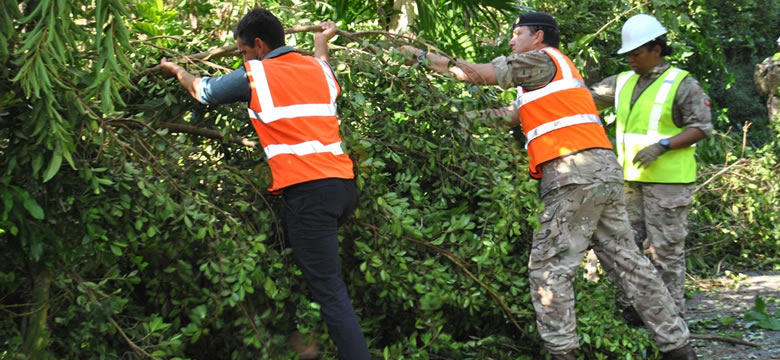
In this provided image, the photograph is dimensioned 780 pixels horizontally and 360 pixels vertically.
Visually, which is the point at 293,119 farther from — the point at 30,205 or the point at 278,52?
the point at 30,205

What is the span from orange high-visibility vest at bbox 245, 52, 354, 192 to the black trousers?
0.21 ft

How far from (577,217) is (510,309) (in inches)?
23.3

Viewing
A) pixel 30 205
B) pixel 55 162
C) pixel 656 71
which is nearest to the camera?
pixel 55 162

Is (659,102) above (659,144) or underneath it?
above

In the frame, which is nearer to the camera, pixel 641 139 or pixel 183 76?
pixel 183 76

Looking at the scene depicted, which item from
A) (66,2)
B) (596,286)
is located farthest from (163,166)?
(596,286)

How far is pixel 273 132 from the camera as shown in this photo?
143 inches

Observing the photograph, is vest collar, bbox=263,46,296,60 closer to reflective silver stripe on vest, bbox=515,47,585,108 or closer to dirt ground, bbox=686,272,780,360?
reflective silver stripe on vest, bbox=515,47,585,108

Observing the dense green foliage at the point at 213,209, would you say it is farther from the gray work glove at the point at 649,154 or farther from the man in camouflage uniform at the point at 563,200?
the gray work glove at the point at 649,154

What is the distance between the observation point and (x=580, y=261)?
4.36 meters

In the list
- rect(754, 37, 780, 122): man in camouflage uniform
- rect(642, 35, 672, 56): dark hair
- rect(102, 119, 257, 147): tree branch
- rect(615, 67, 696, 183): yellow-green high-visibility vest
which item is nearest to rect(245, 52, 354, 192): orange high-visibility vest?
rect(102, 119, 257, 147): tree branch

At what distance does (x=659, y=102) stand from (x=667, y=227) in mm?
746

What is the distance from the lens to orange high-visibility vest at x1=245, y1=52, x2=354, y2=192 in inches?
141

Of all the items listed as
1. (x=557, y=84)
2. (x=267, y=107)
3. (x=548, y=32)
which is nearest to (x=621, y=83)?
(x=548, y=32)
